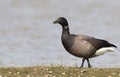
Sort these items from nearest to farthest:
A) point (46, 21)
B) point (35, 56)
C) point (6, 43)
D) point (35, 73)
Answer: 1. point (35, 73)
2. point (35, 56)
3. point (6, 43)
4. point (46, 21)

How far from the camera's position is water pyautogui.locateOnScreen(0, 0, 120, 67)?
2418 cm

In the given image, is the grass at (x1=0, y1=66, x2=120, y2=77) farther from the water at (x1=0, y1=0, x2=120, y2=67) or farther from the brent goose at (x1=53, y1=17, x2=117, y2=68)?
the water at (x1=0, y1=0, x2=120, y2=67)

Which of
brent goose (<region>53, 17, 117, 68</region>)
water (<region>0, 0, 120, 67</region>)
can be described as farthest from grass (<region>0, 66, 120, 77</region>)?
water (<region>0, 0, 120, 67</region>)

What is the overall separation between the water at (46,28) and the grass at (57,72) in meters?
5.81

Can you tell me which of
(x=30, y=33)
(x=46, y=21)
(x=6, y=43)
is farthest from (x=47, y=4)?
(x=6, y=43)

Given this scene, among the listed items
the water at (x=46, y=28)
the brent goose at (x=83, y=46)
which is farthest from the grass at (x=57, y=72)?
the water at (x=46, y=28)

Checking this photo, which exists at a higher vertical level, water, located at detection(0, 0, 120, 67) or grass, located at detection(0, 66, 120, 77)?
water, located at detection(0, 0, 120, 67)

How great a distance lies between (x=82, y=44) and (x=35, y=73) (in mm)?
1854

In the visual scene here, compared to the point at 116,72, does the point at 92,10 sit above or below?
above

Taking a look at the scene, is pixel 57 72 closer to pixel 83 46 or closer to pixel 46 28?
pixel 83 46

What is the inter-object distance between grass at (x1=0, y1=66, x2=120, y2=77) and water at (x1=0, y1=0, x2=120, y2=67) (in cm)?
581

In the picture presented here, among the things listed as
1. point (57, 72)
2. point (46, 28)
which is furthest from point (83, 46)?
point (46, 28)

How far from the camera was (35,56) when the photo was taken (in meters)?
24.6

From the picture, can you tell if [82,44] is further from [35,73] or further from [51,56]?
[51,56]
